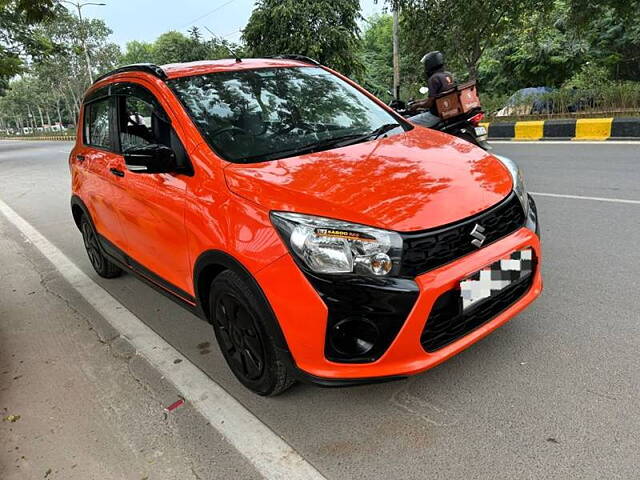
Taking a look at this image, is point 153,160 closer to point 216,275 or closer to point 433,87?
point 216,275

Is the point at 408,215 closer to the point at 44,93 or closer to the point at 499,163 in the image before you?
the point at 499,163

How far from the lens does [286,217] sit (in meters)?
2.24

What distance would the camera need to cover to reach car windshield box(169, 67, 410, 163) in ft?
9.46

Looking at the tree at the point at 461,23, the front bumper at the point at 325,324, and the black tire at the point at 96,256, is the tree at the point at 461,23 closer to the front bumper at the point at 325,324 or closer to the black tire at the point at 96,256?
the black tire at the point at 96,256

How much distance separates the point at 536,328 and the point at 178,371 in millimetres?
2176

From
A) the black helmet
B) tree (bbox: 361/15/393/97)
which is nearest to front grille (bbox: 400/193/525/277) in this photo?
the black helmet

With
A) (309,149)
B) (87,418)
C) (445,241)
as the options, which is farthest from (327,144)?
(87,418)

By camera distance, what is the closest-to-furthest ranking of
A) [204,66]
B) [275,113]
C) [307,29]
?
[275,113] → [204,66] → [307,29]

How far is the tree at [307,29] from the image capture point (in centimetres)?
1550

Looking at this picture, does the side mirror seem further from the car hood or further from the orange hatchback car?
the car hood

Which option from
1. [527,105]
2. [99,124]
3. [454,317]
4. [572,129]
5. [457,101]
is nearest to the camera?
[454,317]

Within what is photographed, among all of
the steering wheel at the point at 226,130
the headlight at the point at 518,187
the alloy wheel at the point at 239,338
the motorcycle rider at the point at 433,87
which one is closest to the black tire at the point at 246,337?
the alloy wheel at the point at 239,338

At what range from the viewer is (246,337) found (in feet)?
8.51

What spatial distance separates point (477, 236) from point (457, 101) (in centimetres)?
416
